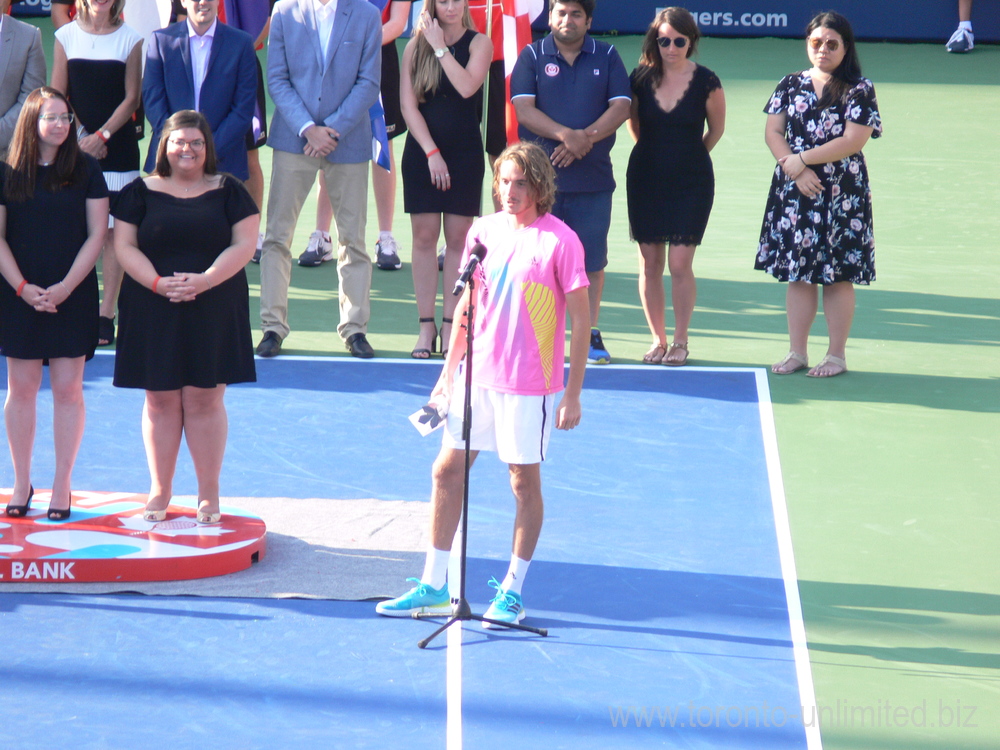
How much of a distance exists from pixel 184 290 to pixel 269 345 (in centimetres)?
301

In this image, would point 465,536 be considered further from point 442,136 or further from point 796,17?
point 796,17

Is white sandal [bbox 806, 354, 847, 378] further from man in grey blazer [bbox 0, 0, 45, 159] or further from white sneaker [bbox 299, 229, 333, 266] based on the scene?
man in grey blazer [bbox 0, 0, 45, 159]

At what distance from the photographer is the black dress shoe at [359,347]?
28.6ft

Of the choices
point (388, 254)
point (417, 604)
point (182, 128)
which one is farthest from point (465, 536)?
point (388, 254)

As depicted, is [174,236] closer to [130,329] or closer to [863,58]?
[130,329]

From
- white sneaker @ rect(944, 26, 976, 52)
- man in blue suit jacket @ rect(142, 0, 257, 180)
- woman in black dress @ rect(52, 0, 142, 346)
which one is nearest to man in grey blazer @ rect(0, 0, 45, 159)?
woman in black dress @ rect(52, 0, 142, 346)

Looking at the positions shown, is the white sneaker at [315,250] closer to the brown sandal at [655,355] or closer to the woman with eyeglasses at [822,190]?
the brown sandal at [655,355]

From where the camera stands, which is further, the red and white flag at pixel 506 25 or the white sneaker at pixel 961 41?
the white sneaker at pixel 961 41

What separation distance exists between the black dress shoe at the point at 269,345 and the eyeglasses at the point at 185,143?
3.05 meters

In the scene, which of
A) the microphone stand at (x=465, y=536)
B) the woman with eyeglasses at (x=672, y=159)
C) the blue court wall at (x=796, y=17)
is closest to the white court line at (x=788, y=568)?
the woman with eyeglasses at (x=672, y=159)

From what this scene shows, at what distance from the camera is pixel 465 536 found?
5.05 m

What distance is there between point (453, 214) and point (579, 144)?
0.96m

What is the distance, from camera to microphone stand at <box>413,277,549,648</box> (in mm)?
5000

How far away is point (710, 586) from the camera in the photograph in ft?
18.5
